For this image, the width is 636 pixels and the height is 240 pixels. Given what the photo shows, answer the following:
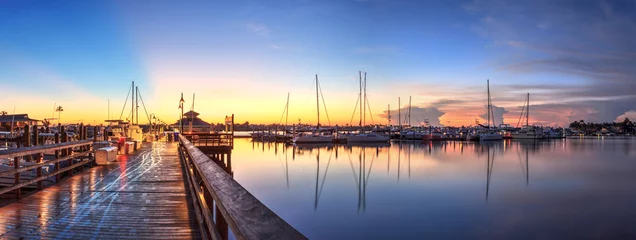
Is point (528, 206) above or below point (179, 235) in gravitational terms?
below

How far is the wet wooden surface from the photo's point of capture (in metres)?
4.95

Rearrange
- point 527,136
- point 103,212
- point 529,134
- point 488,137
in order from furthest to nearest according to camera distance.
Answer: point 527,136, point 529,134, point 488,137, point 103,212

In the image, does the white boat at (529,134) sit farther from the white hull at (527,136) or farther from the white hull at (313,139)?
the white hull at (313,139)

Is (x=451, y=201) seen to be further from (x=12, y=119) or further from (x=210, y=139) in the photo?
(x=12, y=119)

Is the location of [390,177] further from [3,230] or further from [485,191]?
[3,230]

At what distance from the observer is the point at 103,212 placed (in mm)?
6199

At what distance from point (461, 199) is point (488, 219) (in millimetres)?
4615

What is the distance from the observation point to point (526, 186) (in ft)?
78.8

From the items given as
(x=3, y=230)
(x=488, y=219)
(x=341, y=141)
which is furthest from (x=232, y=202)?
(x=341, y=141)

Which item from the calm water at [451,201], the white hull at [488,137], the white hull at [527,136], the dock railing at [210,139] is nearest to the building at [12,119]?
the dock railing at [210,139]

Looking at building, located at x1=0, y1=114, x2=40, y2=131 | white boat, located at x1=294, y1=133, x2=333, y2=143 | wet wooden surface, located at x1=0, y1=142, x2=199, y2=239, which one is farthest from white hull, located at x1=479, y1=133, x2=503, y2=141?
wet wooden surface, located at x1=0, y1=142, x2=199, y2=239

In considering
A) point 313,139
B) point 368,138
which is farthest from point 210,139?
point 368,138

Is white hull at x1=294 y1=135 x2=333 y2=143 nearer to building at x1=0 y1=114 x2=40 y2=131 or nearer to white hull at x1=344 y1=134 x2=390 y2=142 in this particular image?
white hull at x1=344 y1=134 x2=390 y2=142

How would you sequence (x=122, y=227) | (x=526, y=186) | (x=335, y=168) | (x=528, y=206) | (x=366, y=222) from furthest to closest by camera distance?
A: (x=335, y=168) → (x=526, y=186) → (x=528, y=206) → (x=366, y=222) → (x=122, y=227)
